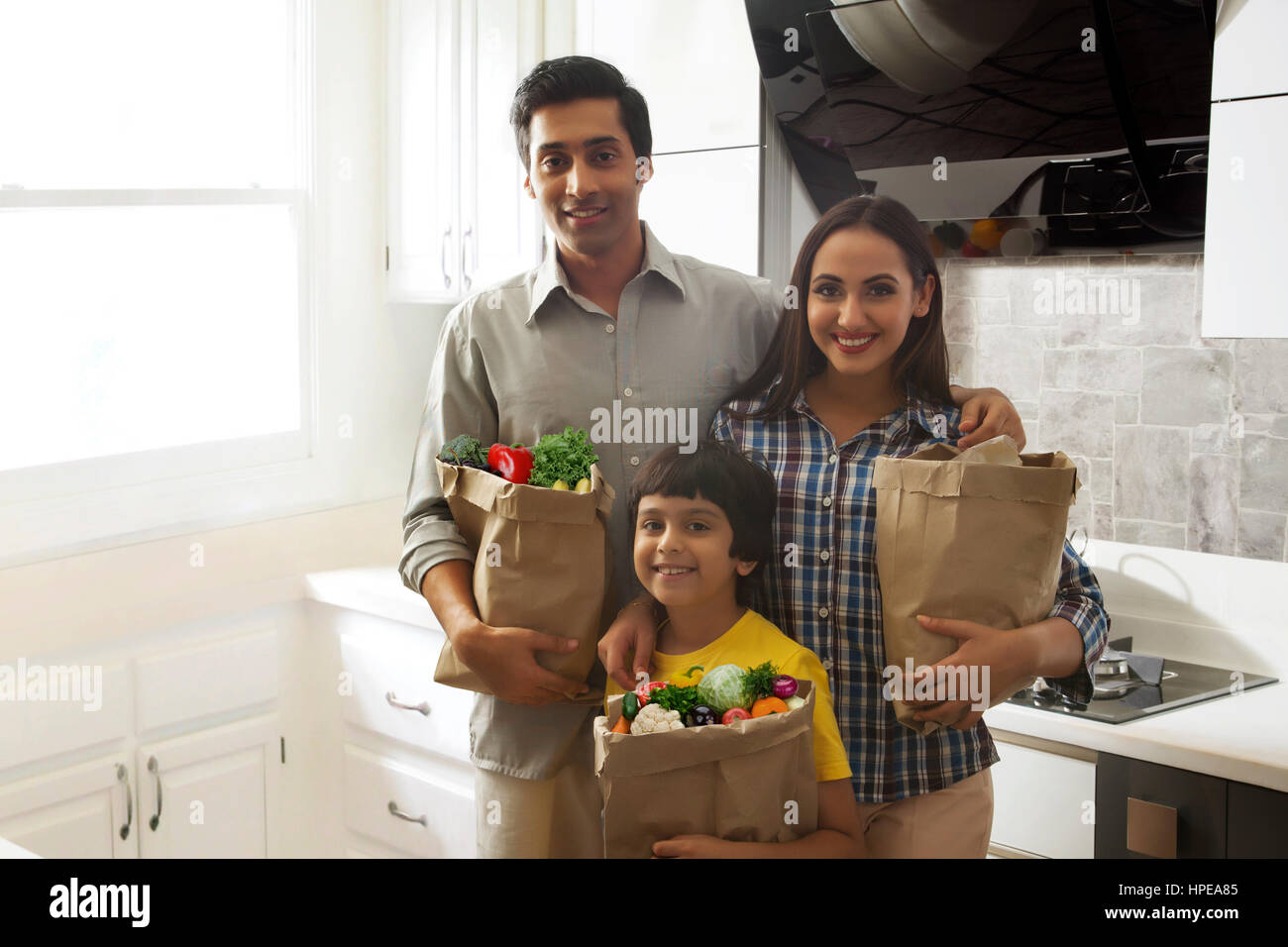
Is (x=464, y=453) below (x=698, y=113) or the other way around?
below

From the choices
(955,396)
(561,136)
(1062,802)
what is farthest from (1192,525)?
(561,136)

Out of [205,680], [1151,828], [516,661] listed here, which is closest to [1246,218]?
[1151,828]

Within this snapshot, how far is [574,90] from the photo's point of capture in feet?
4.22

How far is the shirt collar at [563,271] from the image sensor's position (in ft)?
4.35

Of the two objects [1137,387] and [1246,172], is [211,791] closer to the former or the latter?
[1137,387]

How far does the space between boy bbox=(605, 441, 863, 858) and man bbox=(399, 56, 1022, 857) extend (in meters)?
0.11

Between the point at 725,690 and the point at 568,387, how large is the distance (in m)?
0.42

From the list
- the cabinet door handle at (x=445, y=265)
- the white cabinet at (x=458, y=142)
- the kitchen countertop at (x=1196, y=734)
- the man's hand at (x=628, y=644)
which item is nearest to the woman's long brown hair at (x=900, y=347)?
the man's hand at (x=628, y=644)

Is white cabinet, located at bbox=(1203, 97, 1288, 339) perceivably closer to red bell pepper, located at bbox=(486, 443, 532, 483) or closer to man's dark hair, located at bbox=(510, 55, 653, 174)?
man's dark hair, located at bbox=(510, 55, 653, 174)

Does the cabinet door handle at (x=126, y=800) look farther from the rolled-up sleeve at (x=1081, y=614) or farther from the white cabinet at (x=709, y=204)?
the rolled-up sleeve at (x=1081, y=614)

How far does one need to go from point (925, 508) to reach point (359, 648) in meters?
1.52

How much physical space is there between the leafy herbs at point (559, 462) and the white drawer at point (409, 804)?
114 centimetres
